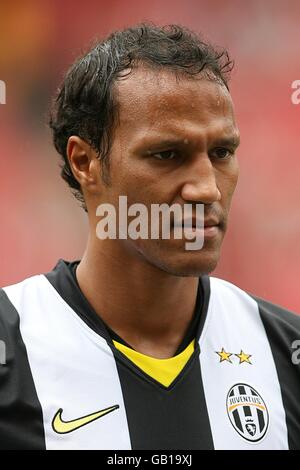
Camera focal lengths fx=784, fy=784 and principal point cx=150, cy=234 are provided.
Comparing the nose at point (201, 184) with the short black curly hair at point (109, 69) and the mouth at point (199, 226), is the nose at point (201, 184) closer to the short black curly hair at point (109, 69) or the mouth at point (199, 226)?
the mouth at point (199, 226)

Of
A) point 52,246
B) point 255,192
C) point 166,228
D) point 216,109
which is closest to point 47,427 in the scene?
point 166,228

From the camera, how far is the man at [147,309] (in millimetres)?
1899

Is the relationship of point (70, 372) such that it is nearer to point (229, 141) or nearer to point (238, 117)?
point (229, 141)

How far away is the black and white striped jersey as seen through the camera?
1.88 m

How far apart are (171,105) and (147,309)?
55 centimetres

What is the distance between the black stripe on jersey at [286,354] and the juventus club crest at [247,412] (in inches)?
3.0

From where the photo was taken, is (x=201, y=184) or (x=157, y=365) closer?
(x=201, y=184)

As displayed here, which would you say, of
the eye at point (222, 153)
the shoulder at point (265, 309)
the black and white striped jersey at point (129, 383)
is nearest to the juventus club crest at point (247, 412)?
the black and white striped jersey at point (129, 383)

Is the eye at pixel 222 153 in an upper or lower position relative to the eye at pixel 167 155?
upper

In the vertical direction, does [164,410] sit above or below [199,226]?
below

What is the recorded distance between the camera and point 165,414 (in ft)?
6.35

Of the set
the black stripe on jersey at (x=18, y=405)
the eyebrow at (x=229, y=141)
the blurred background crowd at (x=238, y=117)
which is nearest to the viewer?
the black stripe on jersey at (x=18, y=405)

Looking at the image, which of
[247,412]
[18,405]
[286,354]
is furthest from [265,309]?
[18,405]

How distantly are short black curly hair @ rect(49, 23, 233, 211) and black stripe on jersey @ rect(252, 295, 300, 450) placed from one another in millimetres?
637
